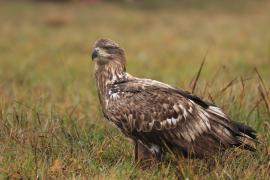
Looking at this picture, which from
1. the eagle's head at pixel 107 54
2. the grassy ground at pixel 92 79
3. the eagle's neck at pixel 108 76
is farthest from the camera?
the eagle's head at pixel 107 54

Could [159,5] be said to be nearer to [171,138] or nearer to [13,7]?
[13,7]

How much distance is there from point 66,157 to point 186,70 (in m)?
6.62

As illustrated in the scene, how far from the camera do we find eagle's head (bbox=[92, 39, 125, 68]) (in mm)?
6594

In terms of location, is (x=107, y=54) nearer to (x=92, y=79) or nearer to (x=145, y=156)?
(x=145, y=156)

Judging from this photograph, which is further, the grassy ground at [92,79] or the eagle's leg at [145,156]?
the eagle's leg at [145,156]

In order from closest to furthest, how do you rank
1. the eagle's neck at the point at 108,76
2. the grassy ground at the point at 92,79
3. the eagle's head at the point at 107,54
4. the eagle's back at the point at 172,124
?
the grassy ground at the point at 92,79 < the eagle's back at the point at 172,124 < the eagle's neck at the point at 108,76 < the eagle's head at the point at 107,54

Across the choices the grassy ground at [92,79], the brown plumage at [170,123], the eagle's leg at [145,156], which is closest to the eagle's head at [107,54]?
the brown plumage at [170,123]

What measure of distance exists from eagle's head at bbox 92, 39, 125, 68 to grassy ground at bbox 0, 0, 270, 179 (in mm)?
663

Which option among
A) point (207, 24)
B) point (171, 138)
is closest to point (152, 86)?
point (171, 138)

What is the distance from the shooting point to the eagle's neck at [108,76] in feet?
21.2

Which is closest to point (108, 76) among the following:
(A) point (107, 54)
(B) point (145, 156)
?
(A) point (107, 54)

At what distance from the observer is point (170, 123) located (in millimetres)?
5953

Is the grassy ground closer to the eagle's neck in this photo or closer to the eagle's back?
the eagle's back

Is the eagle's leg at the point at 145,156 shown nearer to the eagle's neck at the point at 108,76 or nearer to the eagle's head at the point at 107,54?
the eagle's neck at the point at 108,76
